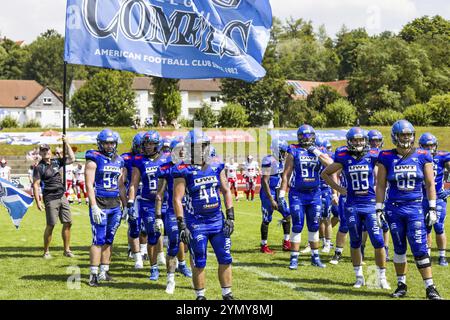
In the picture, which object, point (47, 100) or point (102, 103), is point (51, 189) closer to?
point (102, 103)

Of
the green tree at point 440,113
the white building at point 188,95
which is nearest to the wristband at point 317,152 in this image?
the green tree at point 440,113

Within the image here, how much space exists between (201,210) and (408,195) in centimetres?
266

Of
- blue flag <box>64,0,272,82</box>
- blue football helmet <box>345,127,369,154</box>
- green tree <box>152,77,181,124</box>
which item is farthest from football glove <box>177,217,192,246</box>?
green tree <box>152,77,181,124</box>

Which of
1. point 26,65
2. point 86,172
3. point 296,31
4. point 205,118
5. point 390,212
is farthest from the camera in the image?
point 296,31

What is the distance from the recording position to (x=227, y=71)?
533 inches

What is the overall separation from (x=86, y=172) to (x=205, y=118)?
54067 mm

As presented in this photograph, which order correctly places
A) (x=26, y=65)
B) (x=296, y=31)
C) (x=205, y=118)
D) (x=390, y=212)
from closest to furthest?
(x=390, y=212) → (x=205, y=118) → (x=26, y=65) → (x=296, y=31)

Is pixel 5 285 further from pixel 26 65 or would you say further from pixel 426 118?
pixel 26 65

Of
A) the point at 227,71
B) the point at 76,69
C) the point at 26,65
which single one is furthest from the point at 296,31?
the point at 227,71

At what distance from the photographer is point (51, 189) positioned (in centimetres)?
1156

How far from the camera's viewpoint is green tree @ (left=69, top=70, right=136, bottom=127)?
78812 mm

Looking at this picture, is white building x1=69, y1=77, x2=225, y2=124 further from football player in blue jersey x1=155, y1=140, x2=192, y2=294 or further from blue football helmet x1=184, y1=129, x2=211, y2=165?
blue football helmet x1=184, y1=129, x2=211, y2=165

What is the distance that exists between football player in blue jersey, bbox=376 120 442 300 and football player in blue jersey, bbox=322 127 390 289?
28.1 inches

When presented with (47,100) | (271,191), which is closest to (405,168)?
(271,191)
